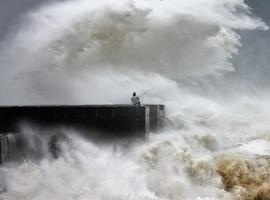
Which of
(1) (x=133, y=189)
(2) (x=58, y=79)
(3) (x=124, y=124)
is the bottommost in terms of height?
(1) (x=133, y=189)

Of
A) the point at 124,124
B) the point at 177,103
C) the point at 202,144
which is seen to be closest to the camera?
the point at 124,124

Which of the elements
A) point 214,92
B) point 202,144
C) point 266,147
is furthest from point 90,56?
point 214,92

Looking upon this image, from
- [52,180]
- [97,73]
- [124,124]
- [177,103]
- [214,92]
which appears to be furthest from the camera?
[214,92]

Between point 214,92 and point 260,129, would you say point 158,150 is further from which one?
point 214,92

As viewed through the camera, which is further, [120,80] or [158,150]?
[120,80]

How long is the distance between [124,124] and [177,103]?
42.3ft

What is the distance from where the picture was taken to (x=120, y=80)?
82.4ft

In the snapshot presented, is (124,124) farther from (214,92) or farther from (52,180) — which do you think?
(214,92)

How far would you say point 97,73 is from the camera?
24656mm

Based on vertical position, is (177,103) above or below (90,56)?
below

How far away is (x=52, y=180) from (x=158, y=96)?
45.2 feet

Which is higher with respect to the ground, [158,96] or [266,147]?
[158,96]

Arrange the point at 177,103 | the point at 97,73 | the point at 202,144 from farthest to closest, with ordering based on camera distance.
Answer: the point at 177,103, the point at 97,73, the point at 202,144

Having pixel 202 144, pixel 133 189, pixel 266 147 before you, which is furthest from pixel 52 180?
pixel 266 147
